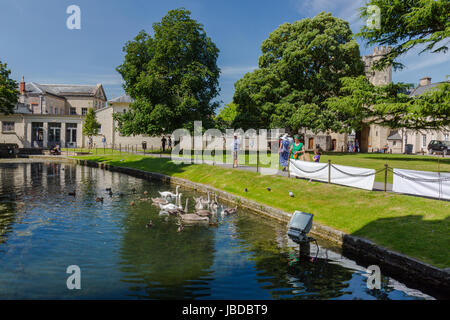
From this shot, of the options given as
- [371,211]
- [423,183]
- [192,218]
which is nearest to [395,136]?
[423,183]

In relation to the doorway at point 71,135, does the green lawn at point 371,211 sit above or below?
below

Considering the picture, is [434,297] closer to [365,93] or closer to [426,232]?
[426,232]

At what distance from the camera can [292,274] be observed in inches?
298

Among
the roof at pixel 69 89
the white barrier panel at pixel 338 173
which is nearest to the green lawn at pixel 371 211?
the white barrier panel at pixel 338 173

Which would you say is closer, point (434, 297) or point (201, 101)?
point (434, 297)

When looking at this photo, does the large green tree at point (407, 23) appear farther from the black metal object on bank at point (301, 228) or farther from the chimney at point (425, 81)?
the chimney at point (425, 81)

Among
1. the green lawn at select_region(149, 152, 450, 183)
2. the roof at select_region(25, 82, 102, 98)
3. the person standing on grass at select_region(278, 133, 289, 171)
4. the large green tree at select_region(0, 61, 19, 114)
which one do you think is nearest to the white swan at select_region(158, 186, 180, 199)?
the person standing on grass at select_region(278, 133, 289, 171)

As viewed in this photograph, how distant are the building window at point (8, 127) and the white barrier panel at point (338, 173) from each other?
55.9m

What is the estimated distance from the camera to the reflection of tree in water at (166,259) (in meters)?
6.68

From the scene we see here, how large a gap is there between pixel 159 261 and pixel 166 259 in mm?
203

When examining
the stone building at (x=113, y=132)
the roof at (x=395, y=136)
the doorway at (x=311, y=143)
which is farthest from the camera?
the roof at (x=395, y=136)
